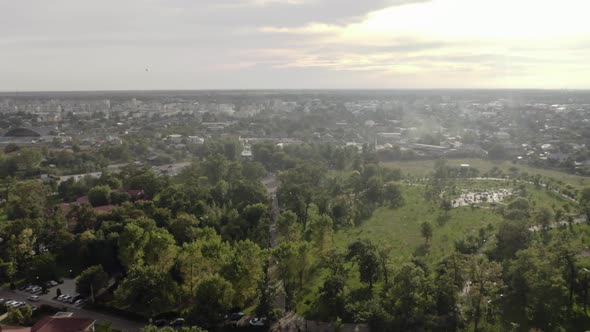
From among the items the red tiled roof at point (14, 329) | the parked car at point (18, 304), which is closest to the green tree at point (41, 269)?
the parked car at point (18, 304)

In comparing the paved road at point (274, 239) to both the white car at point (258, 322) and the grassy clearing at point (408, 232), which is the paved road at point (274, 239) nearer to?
the white car at point (258, 322)

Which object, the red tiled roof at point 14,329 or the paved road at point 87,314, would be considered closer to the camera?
the red tiled roof at point 14,329

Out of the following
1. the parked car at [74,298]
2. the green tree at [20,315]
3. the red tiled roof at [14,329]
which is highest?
the red tiled roof at [14,329]

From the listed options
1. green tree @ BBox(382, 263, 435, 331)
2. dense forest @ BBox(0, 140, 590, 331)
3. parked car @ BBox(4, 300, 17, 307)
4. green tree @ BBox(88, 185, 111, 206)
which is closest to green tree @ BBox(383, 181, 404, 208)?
dense forest @ BBox(0, 140, 590, 331)

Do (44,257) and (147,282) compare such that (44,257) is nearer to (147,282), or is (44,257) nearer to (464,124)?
(147,282)

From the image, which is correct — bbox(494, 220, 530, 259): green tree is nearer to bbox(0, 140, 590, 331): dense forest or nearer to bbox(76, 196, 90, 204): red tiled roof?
bbox(0, 140, 590, 331): dense forest

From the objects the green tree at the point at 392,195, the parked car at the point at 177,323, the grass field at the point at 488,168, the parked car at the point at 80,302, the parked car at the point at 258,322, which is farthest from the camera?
the grass field at the point at 488,168
